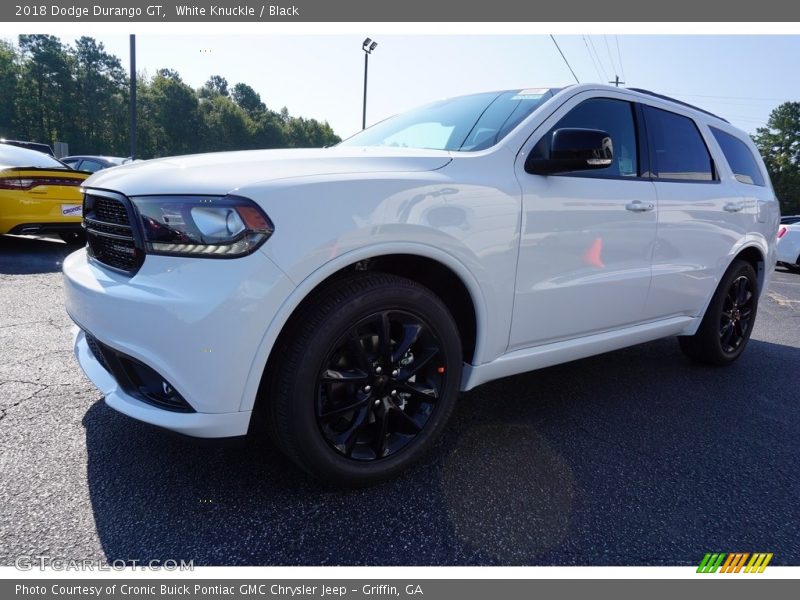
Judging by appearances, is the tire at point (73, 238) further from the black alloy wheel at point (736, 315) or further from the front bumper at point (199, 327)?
the black alloy wheel at point (736, 315)

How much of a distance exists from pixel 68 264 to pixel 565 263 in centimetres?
218

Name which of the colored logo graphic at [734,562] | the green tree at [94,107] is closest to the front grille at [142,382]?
the colored logo graphic at [734,562]

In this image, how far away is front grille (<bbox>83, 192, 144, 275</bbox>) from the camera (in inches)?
68.6

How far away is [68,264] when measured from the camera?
2.18 metres

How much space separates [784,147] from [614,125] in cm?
6983

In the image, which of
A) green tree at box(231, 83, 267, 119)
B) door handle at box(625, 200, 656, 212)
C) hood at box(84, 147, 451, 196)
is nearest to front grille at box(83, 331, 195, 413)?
hood at box(84, 147, 451, 196)

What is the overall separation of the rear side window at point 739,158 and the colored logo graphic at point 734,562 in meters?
2.84

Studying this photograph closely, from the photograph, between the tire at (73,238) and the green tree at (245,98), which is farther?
the green tree at (245,98)

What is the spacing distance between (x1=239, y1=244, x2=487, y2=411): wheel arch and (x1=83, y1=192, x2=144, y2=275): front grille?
52 centimetres

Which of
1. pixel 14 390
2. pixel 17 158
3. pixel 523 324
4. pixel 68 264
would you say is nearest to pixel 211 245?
pixel 68 264

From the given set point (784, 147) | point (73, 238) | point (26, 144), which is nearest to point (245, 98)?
point (784, 147)

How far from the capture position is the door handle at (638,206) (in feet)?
8.70

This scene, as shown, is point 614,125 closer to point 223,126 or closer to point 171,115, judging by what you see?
→ point 171,115

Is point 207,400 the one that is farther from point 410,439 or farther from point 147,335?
point 410,439
